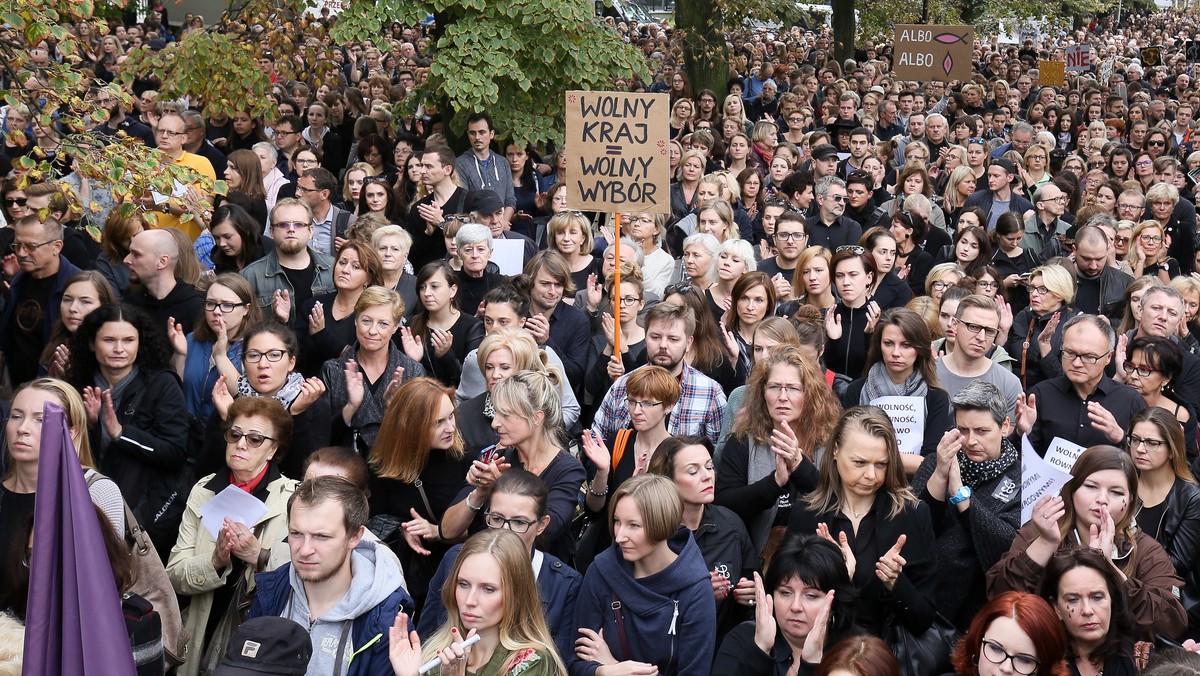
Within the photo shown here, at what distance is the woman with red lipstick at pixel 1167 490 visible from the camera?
5.89 meters

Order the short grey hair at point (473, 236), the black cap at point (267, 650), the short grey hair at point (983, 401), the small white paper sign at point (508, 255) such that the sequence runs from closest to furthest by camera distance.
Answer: the black cap at point (267, 650), the short grey hair at point (983, 401), the short grey hair at point (473, 236), the small white paper sign at point (508, 255)

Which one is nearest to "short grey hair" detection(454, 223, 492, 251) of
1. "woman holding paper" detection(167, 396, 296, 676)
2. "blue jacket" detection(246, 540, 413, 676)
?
"woman holding paper" detection(167, 396, 296, 676)

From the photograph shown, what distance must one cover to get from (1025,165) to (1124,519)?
→ 9.22 m

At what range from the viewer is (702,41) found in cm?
1962

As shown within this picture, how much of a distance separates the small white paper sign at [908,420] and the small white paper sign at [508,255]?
12.0ft

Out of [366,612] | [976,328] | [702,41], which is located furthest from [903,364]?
[702,41]

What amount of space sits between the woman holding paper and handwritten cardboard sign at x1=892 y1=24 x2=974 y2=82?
1563 cm

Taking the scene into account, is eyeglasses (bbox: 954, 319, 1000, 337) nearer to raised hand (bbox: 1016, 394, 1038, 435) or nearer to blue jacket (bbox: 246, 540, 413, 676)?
raised hand (bbox: 1016, 394, 1038, 435)

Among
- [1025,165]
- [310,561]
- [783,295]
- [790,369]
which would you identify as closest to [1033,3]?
[1025,165]

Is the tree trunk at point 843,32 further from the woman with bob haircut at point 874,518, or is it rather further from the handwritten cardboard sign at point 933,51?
the woman with bob haircut at point 874,518

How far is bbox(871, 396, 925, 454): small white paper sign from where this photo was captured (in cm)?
669

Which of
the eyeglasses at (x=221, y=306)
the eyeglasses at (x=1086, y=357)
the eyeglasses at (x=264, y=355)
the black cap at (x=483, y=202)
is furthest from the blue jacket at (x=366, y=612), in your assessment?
the black cap at (x=483, y=202)

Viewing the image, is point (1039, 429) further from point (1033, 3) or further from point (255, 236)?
point (1033, 3)

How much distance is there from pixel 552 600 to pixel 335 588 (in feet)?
2.71
